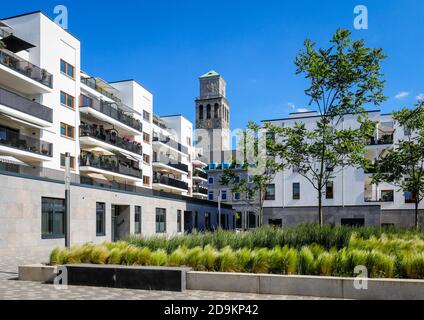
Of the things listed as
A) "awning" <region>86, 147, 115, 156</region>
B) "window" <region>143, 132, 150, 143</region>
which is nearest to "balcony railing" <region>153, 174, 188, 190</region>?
"window" <region>143, 132, 150, 143</region>

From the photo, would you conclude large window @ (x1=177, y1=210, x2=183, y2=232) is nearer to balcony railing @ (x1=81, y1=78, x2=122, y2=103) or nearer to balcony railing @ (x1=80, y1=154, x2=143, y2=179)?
balcony railing @ (x1=80, y1=154, x2=143, y2=179)

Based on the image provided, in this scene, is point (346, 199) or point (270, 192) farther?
point (270, 192)

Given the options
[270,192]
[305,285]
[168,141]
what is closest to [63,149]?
[270,192]

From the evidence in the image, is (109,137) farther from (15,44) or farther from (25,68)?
(15,44)

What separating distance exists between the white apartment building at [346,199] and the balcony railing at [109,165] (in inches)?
562

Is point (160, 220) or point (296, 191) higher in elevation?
point (296, 191)

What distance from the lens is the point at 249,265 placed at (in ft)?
38.1

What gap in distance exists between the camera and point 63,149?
35031 mm

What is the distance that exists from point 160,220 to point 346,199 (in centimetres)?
1863

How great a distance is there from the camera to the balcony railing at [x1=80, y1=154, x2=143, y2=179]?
37.9 m

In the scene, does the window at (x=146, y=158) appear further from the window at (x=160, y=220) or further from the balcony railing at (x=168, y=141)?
the window at (x=160, y=220)

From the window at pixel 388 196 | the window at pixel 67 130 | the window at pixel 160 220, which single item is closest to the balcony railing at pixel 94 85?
the window at pixel 67 130

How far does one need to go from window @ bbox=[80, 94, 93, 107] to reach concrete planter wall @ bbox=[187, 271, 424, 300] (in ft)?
99.4
